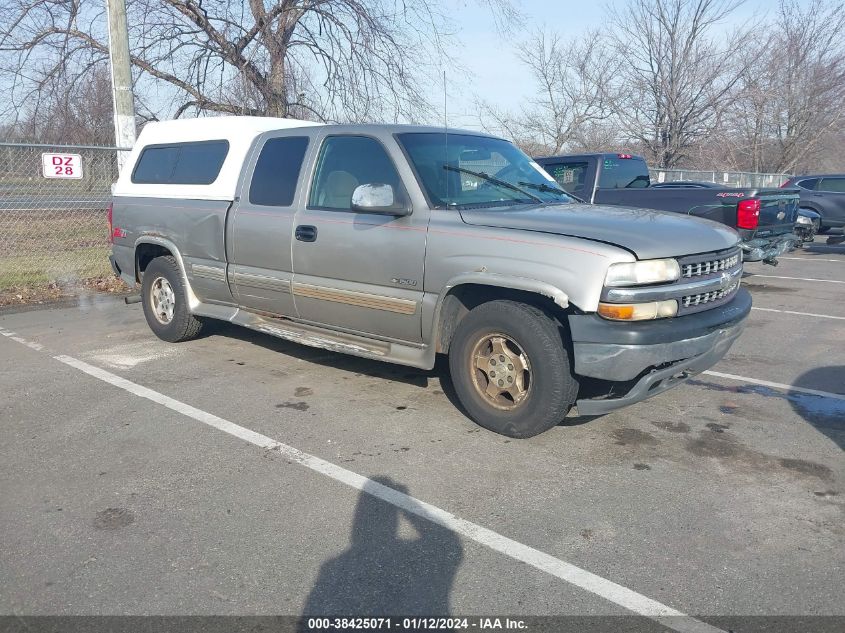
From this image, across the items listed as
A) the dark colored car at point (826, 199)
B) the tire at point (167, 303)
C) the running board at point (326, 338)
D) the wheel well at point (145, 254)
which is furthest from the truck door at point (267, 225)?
the dark colored car at point (826, 199)

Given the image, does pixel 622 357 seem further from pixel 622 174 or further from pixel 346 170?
pixel 622 174

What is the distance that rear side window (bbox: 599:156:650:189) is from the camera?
1038cm

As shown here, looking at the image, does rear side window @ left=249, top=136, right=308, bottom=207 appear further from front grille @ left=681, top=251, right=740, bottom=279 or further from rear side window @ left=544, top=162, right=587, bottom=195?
rear side window @ left=544, top=162, right=587, bottom=195

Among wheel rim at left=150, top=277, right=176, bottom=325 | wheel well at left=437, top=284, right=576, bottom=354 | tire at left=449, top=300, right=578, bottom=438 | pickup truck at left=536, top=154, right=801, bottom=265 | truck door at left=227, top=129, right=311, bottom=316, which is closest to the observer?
tire at left=449, top=300, right=578, bottom=438

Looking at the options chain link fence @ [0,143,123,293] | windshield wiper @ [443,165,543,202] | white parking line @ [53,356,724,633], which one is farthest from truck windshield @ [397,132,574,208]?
chain link fence @ [0,143,123,293]

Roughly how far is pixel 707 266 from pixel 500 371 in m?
1.42

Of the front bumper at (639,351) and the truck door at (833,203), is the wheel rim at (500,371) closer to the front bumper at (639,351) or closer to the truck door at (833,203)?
the front bumper at (639,351)

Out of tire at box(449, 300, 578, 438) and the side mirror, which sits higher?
the side mirror

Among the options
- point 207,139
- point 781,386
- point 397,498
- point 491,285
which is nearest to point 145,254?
point 207,139

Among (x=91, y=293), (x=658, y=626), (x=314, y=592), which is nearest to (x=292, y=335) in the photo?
(x=314, y=592)

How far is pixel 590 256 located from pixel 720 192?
6716mm

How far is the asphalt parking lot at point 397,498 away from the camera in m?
2.97

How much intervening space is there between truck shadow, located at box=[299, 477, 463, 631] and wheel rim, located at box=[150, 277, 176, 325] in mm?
4006

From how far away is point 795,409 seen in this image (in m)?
5.17
